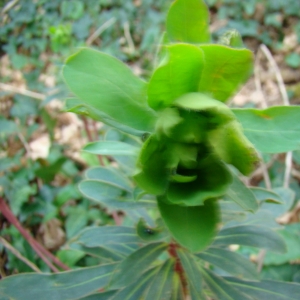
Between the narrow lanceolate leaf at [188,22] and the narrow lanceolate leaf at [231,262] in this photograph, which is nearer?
the narrow lanceolate leaf at [188,22]

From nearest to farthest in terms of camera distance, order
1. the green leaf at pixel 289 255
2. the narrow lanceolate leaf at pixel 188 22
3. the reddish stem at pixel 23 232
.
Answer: the narrow lanceolate leaf at pixel 188 22 → the reddish stem at pixel 23 232 → the green leaf at pixel 289 255

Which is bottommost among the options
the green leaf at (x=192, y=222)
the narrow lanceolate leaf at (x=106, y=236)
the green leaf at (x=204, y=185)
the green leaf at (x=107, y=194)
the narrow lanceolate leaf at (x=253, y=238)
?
the narrow lanceolate leaf at (x=253, y=238)

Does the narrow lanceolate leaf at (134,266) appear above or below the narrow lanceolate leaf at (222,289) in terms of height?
above

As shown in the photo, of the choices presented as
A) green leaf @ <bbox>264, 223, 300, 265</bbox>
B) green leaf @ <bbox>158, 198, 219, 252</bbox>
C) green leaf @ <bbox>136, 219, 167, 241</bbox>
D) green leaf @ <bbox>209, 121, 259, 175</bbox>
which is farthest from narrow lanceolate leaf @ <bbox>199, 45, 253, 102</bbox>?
green leaf @ <bbox>264, 223, 300, 265</bbox>

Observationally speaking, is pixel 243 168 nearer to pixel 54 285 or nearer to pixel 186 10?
pixel 186 10

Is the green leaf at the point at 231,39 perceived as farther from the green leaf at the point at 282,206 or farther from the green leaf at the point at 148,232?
the green leaf at the point at 282,206

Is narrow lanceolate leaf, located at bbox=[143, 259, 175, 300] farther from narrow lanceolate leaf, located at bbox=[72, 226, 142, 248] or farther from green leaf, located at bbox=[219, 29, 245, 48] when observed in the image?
green leaf, located at bbox=[219, 29, 245, 48]

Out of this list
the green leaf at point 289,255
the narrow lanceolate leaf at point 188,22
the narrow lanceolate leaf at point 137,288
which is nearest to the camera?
the narrow lanceolate leaf at point 188,22

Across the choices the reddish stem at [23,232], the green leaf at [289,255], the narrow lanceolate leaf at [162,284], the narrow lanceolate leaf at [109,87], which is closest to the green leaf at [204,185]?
the narrow lanceolate leaf at [109,87]
